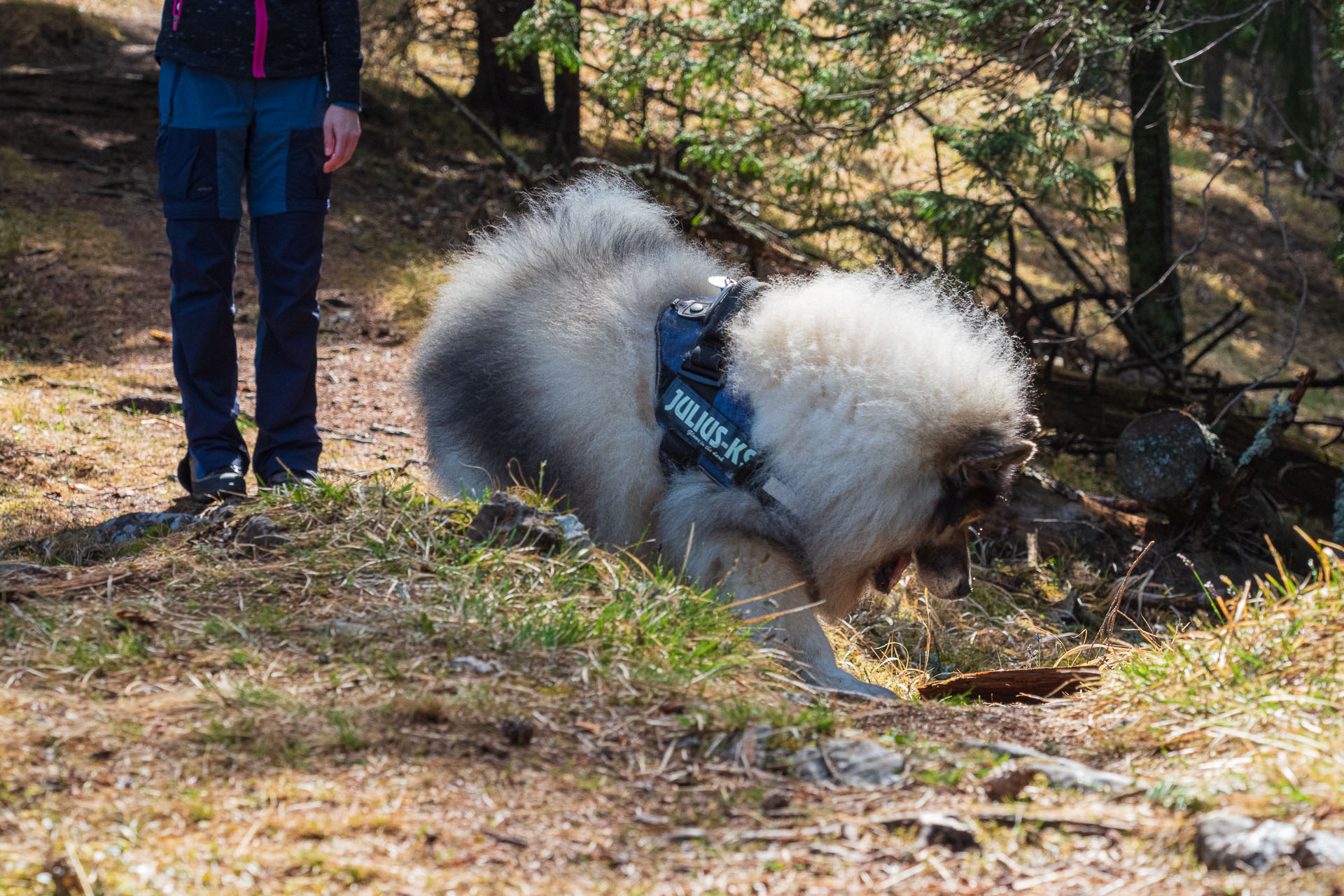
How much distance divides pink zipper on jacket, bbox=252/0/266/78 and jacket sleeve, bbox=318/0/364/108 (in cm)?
23

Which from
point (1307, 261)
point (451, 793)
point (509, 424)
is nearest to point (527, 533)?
point (509, 424)

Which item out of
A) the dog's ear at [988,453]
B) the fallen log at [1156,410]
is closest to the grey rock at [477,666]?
the dog's ear at [988,453]

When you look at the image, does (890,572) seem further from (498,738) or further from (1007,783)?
(498,738)

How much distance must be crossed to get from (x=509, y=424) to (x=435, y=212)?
6.87 metres

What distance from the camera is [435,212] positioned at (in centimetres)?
965

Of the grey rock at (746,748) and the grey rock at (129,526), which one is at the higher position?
the grey rock at (746,748)

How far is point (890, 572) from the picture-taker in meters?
3.21

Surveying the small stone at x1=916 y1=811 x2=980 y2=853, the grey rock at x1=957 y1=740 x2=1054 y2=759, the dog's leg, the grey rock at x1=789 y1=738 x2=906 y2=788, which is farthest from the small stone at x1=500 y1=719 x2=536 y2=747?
the dog's leg

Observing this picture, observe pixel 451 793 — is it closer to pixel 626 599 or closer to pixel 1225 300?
pixel 626 599

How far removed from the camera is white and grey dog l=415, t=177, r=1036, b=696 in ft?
9.50

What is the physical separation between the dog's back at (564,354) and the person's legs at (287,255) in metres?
0.55

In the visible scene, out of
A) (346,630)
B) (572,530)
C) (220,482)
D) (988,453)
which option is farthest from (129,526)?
(988,453)

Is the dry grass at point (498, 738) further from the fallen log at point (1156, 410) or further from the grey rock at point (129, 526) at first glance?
the fallen log at point (1156, 410)

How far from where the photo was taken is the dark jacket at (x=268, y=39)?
367 centimetres
